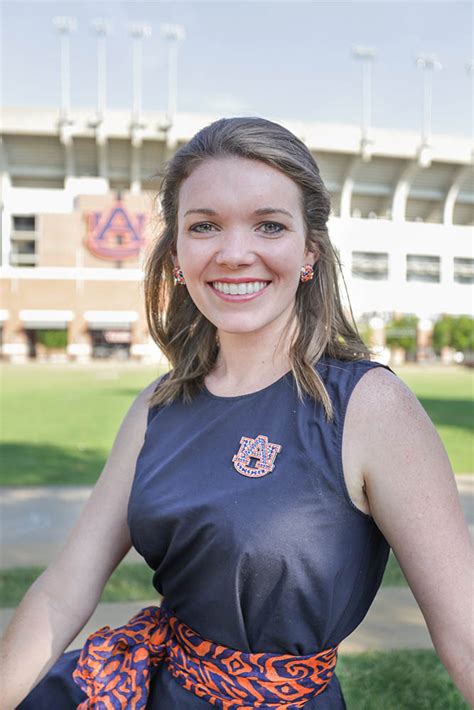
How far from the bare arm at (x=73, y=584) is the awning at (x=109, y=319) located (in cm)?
4384

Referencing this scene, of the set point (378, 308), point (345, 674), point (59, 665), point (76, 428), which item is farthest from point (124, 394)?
point (378, 308)

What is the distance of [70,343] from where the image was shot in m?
44.7

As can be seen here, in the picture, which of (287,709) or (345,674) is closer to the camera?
(287,709)

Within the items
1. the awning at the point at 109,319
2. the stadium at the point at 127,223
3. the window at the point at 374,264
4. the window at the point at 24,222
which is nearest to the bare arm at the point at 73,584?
the stadium at the point at 127,223

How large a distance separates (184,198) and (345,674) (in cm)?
220

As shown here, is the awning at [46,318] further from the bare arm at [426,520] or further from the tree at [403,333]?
the bare arm at [426,520]

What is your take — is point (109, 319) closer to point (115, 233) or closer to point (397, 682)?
point (115, 233)

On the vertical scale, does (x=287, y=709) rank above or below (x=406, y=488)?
below

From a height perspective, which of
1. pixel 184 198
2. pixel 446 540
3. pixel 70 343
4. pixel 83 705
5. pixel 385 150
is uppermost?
pixel 385 150

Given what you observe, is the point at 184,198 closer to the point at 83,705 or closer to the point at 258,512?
the point at 258,512

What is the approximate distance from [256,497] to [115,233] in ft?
148

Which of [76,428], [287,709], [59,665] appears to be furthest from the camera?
[76,428]

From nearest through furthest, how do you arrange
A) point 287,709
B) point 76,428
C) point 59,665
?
1. point 287,709
2. point 59,665
3. point 76,428

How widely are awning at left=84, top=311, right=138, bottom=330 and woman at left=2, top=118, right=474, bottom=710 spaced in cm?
4389
